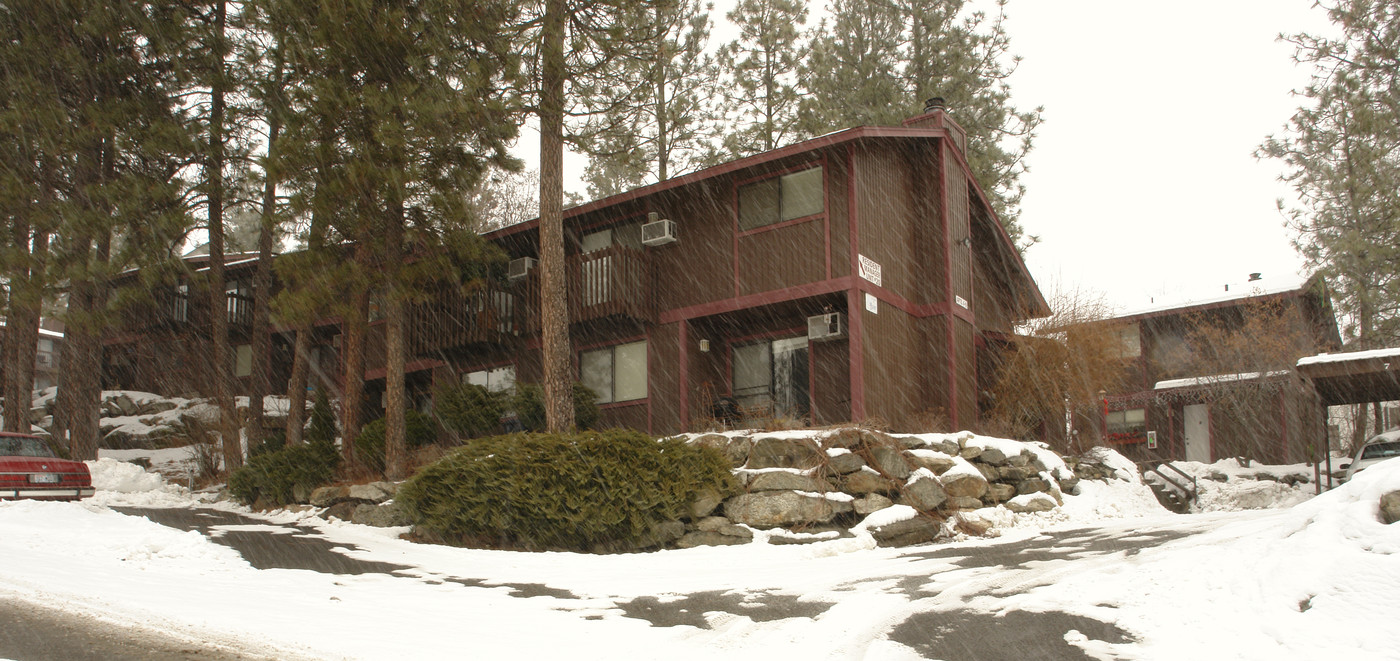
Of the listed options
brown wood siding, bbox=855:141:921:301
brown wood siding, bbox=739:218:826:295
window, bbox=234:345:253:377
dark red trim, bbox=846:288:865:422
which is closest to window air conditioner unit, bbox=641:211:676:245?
brown wood siding, bbox=739:218:826:295

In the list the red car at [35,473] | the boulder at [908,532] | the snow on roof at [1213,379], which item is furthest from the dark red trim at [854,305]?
the snow on roof at [1213,379]

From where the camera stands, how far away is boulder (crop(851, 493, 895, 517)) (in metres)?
11.5

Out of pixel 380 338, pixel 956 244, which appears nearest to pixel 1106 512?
pixel 956 244

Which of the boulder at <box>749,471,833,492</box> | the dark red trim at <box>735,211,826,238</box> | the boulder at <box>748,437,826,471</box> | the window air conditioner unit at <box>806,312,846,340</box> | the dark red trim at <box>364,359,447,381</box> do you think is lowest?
the boulder at <box>749,471,833,492</box>

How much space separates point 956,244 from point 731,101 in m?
12.3

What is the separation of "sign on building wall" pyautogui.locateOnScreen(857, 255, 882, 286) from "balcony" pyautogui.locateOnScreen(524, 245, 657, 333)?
4197 millimetres

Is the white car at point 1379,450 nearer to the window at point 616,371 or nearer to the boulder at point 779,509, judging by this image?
the boulder at point 779,509

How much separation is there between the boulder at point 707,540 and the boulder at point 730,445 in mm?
1259

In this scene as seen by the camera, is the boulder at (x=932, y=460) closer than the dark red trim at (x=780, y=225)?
Yes

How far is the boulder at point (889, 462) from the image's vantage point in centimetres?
1204

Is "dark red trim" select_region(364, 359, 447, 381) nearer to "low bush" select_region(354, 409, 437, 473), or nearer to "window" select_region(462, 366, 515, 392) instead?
"window" select_region(462, 366, 515, 392)

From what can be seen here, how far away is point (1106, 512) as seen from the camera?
13336mm

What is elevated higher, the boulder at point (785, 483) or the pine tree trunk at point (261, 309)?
the pine tree trunk at point (261, 309)

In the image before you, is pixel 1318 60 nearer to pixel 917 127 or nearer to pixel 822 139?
pixel 917 127
